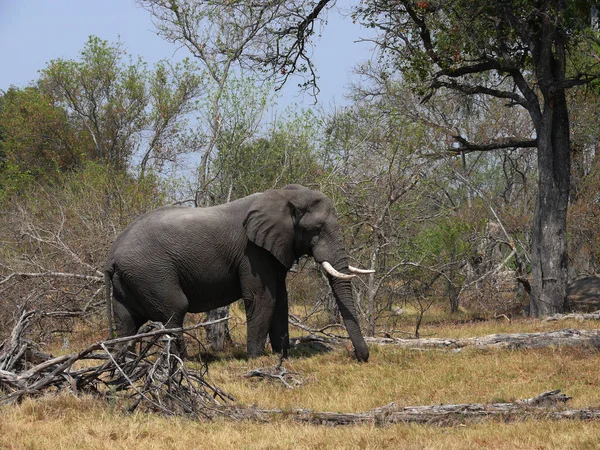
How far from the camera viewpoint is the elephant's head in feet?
41.0

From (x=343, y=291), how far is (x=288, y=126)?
804cm

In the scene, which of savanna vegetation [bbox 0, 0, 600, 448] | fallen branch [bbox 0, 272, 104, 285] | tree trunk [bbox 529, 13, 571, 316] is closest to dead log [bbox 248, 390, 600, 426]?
savanna vegetation [bbox 0, 0, 600, 448]

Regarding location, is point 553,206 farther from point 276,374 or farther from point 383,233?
point 276,374

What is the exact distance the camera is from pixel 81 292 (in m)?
15.6

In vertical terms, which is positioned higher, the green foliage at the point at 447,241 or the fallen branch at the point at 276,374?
the green foliage at the point at 447,241

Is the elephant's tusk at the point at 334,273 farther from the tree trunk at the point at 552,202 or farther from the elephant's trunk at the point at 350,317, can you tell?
the tree trunk at the point at 552,202

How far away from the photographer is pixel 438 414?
8.30 m

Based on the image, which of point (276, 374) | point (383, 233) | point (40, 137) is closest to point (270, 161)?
point (383, 233)

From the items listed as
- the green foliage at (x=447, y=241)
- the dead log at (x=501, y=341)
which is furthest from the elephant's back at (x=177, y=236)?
the green foliage at (x=447, y=241)

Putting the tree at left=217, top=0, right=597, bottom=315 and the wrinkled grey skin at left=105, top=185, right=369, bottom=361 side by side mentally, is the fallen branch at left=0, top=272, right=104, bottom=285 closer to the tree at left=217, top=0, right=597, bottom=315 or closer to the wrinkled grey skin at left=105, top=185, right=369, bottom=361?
the wrinkled grey skin at left=105, top=185, right=369, bottom=361

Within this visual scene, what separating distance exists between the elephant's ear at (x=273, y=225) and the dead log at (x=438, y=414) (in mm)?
4282

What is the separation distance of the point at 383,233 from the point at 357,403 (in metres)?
8.48

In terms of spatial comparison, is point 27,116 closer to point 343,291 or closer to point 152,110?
point 152,110

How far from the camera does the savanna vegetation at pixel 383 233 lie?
796 centimetres
